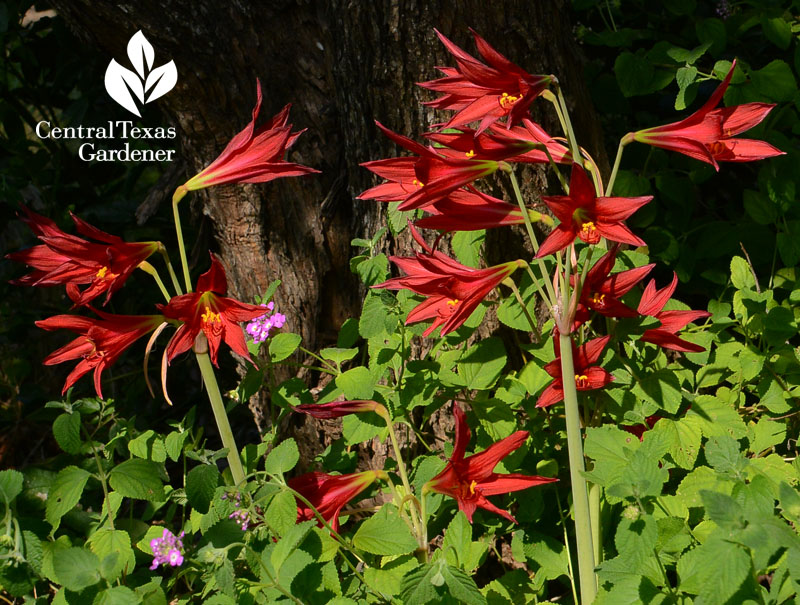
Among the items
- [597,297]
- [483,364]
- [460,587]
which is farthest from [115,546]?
[597,297]

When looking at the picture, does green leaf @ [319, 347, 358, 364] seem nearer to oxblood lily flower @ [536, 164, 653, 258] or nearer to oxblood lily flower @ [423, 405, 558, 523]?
oxblood lily flower @ [423, 405, 558, 523]

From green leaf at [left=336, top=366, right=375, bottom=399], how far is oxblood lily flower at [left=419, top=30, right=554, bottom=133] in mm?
583

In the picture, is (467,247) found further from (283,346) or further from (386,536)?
(386,536)

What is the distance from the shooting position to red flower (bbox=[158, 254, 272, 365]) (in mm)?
1370

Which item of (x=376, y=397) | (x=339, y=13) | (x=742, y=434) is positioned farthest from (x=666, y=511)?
(x=339, y=13)

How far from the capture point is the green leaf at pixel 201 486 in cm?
150

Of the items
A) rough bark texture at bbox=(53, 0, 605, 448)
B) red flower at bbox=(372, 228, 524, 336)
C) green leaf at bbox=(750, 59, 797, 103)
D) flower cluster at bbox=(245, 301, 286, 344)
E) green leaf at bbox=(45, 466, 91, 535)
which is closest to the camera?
red flower at bbox=(372, 228, 524, 336)

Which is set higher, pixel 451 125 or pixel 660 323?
pixel 451 125

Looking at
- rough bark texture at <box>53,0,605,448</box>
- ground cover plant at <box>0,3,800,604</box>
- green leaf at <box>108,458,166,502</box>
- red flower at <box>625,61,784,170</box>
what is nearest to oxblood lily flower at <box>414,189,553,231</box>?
ground cover plant at <box>0,3,800,604</box>

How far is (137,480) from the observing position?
5.45 ft

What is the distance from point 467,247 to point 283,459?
2.03ft

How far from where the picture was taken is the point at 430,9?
1.88 meters

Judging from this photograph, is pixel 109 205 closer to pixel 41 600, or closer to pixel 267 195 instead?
pixel 267 195

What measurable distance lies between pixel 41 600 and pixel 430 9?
1.56 metres
